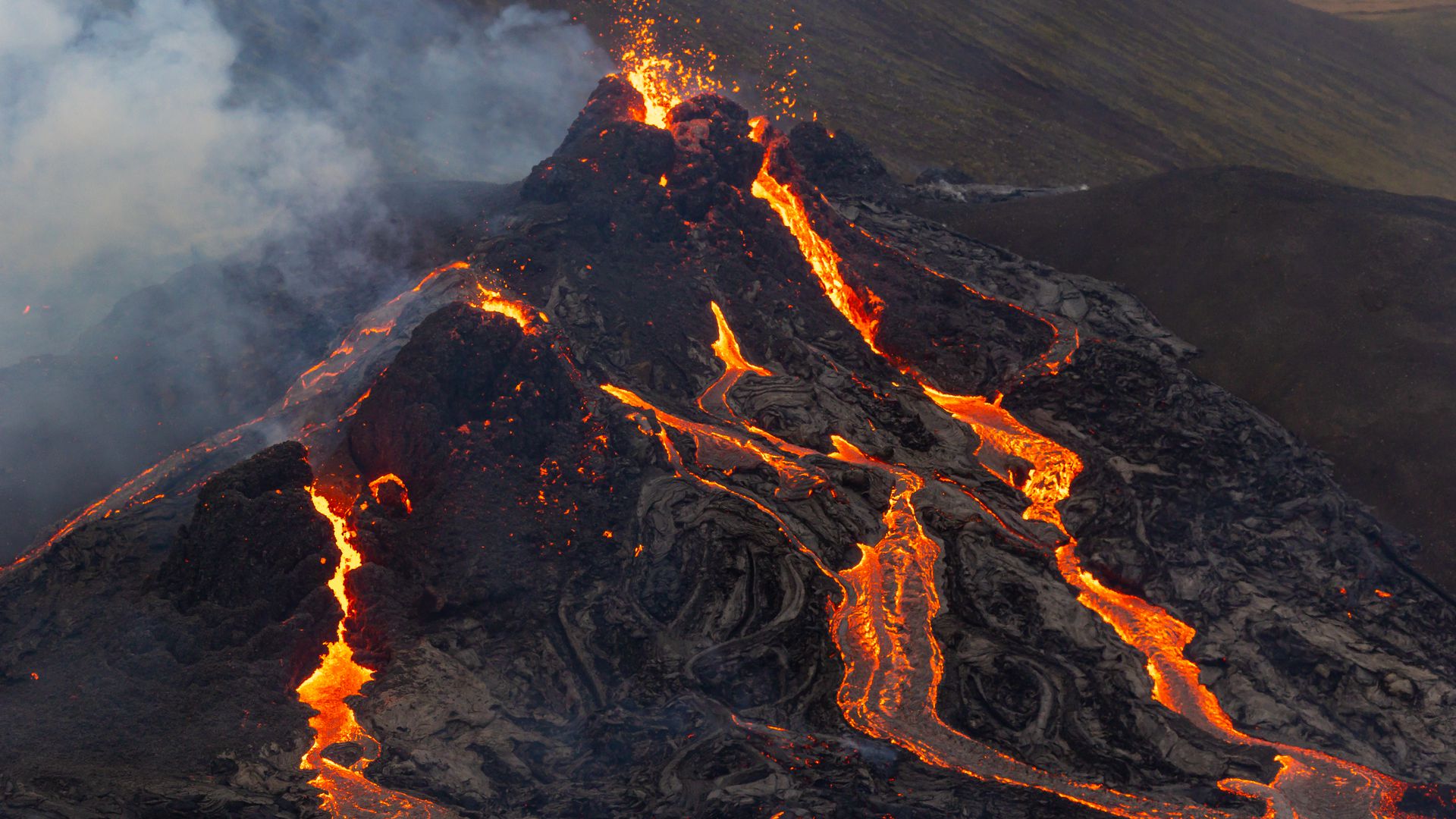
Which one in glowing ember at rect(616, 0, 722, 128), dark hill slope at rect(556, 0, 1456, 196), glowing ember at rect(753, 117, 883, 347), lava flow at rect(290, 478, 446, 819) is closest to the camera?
lava flow at rect(290, 478, 446, 819)

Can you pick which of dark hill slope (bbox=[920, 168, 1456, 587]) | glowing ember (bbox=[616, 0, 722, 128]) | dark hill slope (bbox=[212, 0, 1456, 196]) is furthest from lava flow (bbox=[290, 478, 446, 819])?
glowing ember (bbox=[616, 0, 722, 128])

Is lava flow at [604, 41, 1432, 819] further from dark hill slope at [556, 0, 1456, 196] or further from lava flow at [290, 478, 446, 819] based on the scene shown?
dark hill slope at [556, 0, 1456, 196]

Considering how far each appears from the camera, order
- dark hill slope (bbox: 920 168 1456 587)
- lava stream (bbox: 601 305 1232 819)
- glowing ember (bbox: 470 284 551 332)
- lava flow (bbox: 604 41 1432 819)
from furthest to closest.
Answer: dark hill slope (bbox: 920 168 1456 587)
glowing ember (bbox: 470 284 551 332)
lava flow (bbox: 604 41 1432 819)
lava stream (bbox: 601 305 1232 819)

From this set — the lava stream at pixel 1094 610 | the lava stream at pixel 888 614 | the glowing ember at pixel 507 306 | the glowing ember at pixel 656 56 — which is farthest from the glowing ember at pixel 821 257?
the glowing ember at pixel 656 56

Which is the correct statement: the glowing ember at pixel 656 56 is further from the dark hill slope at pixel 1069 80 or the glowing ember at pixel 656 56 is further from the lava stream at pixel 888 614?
the lava stream at pixel 888 614

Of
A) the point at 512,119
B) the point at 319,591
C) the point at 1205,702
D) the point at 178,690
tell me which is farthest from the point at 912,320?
the point at 512,119

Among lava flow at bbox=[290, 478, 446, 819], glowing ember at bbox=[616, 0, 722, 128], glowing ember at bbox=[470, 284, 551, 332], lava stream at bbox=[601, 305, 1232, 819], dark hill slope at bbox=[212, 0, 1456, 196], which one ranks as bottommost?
lava flow at bbox=[290, 478, 446, 819]

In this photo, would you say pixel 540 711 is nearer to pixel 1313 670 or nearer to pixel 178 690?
pixel 178 690
